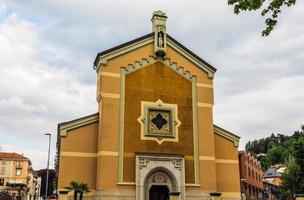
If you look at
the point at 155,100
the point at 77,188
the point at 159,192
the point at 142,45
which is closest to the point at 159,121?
the point at 155,100

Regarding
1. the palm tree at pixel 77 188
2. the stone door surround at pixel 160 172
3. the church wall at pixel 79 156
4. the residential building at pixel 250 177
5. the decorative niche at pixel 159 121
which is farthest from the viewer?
the residential building at pixel 250 177

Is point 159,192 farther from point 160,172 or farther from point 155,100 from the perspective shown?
point 155,100

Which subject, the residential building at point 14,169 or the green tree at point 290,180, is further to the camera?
the residential building at point 14,169

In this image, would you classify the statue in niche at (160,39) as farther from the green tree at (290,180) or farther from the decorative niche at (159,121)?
the green tree at (290,180)

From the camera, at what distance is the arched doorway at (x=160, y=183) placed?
95.7 feet

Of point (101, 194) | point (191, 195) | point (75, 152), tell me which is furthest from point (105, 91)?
point (191, 195)

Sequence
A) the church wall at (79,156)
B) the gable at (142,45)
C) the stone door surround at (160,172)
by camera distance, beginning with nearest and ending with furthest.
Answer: the church wall at (79,156)
the stone door surround at (160,172)
the gable at (142,45)

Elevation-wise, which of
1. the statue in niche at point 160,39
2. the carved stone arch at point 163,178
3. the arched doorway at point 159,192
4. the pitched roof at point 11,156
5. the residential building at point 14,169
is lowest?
the arched doorway at point 159,192

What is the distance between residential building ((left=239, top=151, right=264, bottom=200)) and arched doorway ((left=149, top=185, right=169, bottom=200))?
2285 centimetres

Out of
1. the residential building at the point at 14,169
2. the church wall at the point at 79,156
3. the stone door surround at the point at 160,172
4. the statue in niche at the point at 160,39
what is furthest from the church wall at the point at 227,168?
the residential building at the point at 14,169

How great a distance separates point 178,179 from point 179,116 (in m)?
5.01

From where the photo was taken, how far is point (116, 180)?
28.0m

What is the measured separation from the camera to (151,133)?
1177 inches

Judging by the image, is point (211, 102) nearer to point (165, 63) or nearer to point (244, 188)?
point (165, 63)
